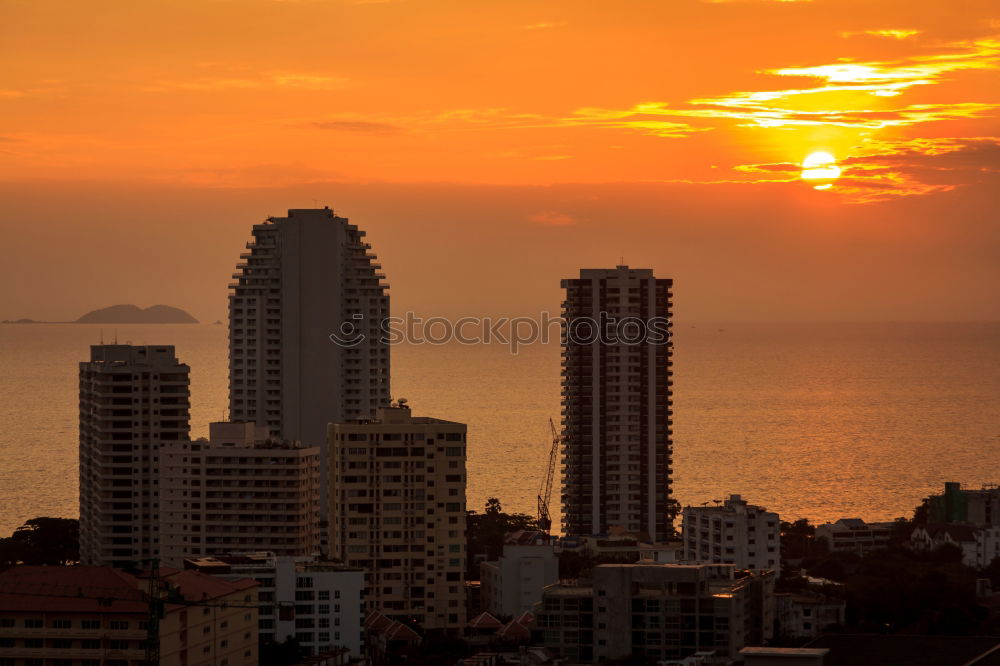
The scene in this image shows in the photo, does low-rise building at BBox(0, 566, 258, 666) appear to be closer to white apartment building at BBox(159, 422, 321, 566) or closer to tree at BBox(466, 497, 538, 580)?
white apartment building at BBox(159, 422, 321, 566)

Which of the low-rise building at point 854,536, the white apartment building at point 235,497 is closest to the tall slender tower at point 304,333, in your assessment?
the white apartment building at point 235,497

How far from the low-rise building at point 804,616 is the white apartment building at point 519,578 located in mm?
6053

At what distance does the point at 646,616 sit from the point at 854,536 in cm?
2532

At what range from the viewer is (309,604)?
3825 centimetres

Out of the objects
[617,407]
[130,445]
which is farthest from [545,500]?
[130,445]

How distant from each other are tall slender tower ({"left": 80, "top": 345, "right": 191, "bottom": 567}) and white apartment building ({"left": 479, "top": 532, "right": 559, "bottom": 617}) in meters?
12.0

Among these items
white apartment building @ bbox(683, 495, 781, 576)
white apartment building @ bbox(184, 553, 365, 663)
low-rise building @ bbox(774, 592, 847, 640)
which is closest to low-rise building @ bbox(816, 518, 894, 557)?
white apartment building @ bbox(683, 495, 781, 576)

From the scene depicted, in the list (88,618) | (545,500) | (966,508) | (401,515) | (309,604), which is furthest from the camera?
(545,500)

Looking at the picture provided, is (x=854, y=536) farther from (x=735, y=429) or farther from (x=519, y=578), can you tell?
(x=735, y=429)

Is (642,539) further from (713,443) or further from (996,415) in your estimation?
(996,415)

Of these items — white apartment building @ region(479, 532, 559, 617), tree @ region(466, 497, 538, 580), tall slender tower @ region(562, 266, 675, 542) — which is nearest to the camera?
white apartment building @ region(479, 532, 559, 617)

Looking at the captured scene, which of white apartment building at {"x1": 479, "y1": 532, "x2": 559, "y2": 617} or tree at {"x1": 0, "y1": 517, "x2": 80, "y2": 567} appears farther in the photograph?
→ tree at {"x1": 0, "y1": 517, "x2": 80, "y2": 567}

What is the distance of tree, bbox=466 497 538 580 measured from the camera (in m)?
53.8

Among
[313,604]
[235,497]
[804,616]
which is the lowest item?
[804,616]
